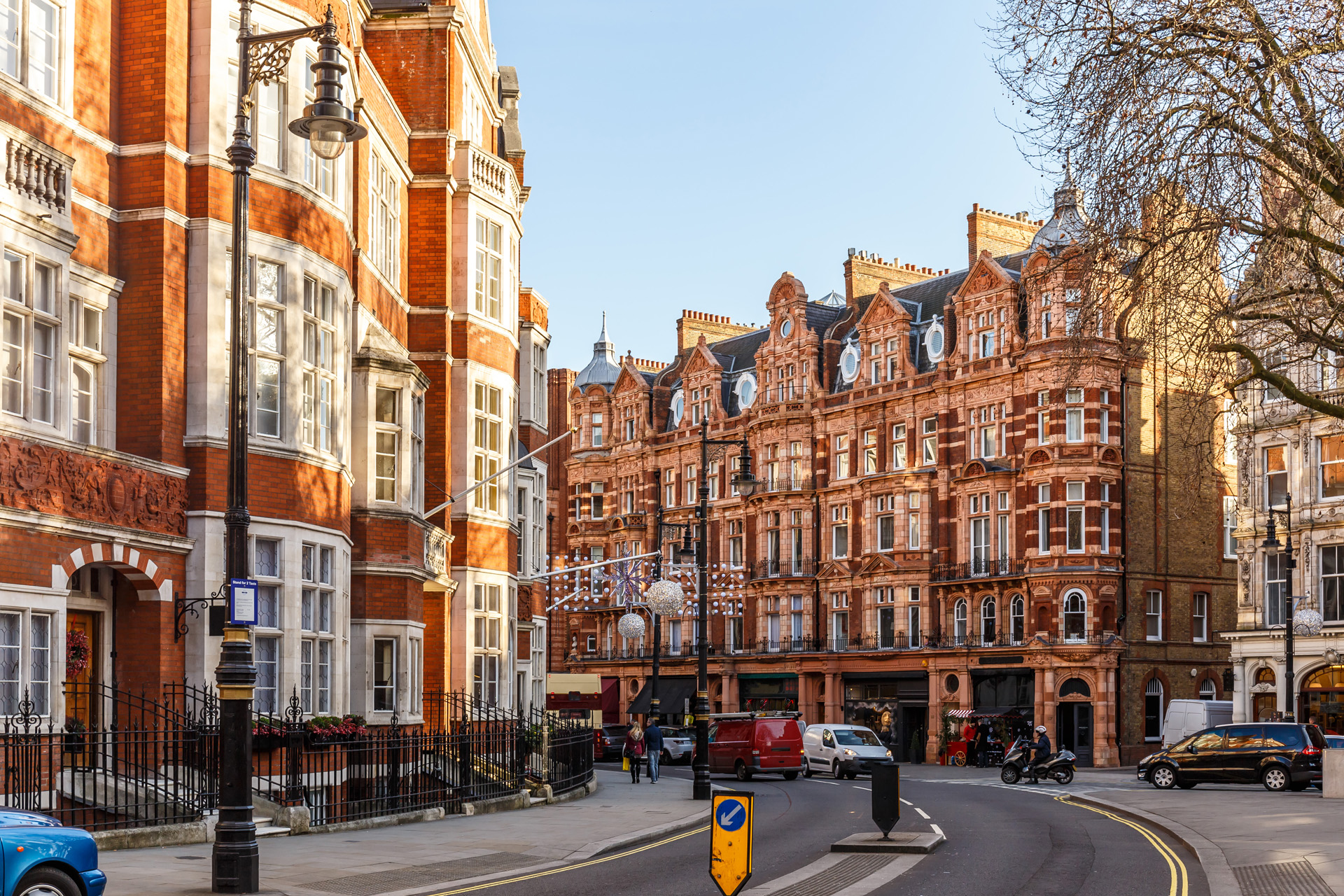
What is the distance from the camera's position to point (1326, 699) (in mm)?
51250

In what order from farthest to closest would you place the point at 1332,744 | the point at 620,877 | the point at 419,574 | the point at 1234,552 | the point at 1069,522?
the point at 1234,552
the point at 1069,522
the point at 1332,744
the point at 419,574
the point at 620,877

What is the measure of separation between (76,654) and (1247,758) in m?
26.1

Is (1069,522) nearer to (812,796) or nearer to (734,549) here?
(734,549)

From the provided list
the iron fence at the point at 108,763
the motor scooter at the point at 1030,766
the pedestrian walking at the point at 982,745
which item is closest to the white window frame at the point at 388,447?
the iron fence at the point at 108,763

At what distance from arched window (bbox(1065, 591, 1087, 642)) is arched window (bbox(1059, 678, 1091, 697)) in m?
1.68

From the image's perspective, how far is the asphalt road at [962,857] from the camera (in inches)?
640

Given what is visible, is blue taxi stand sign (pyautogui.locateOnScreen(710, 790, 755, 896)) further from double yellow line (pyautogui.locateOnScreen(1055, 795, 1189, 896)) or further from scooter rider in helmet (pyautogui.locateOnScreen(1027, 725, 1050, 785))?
scooter rider in helmet (pyautogui.locateOnScreen(1027, 725, 1050, 785))

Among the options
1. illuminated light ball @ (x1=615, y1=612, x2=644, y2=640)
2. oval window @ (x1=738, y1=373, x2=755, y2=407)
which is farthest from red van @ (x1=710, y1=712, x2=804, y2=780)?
oval window @ (x1=738, y1=373, x2=755, y2=407)

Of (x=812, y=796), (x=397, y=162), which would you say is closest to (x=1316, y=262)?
(x=397, y=162)

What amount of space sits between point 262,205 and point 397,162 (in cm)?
738

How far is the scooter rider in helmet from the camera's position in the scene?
41500 mm

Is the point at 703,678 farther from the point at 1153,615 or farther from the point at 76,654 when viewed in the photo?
the point at 1153,615

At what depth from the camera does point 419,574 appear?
26750 mm

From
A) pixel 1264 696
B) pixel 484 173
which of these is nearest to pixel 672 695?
pixel 1264 696
